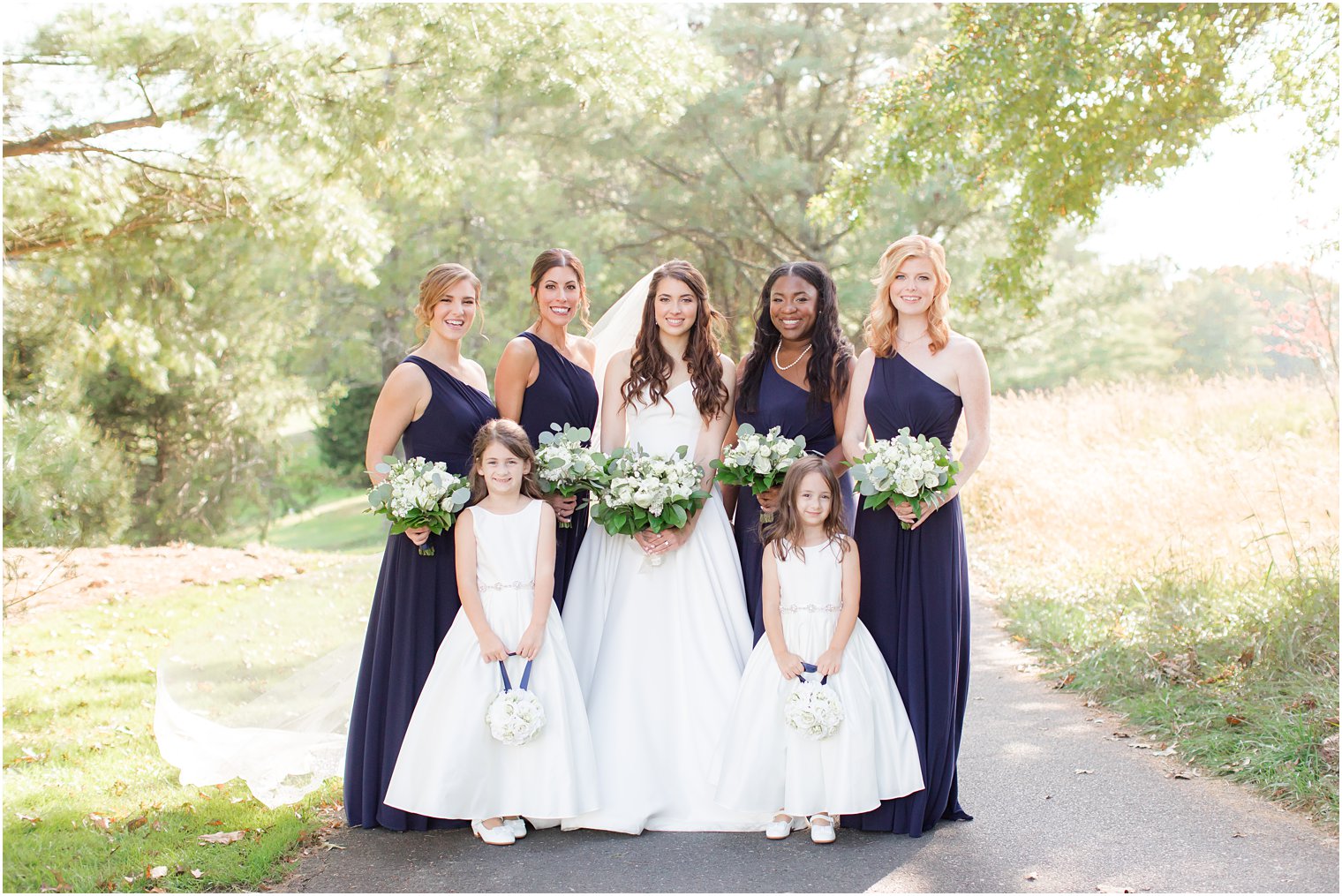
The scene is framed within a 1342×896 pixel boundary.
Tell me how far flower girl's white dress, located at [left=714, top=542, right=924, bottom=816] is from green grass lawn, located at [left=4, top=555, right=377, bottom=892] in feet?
6.30

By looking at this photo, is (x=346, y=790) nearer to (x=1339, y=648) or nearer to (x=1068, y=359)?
(x=1339, y=648)

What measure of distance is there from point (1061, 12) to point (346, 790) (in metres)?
6.46

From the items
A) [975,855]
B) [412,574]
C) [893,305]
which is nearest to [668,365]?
[893,305]

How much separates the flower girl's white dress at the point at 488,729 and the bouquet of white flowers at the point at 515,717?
0.10 metres

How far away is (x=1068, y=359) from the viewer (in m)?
32.6

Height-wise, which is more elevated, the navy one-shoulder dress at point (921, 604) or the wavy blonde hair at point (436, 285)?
the wavy blonde hair at point (436, 285)

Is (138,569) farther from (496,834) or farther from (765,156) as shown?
(765,156)

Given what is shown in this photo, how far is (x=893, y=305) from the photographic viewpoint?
5.11 meters

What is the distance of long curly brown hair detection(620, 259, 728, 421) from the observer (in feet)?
17.6

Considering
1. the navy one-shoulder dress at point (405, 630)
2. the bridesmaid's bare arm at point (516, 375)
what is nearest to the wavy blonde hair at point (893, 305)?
the bridesmaid's bare arm at point (516, 375)

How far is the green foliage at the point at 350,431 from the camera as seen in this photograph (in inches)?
1090

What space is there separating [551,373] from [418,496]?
3.70 feet

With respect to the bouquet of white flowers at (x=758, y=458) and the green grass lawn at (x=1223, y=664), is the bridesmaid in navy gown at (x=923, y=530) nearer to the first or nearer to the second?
the bouquet of white flowers at (x=758, y=458)

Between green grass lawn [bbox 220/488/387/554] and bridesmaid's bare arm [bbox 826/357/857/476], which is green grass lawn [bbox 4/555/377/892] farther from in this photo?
green grass lawn [bbox 220/488/387/554]
